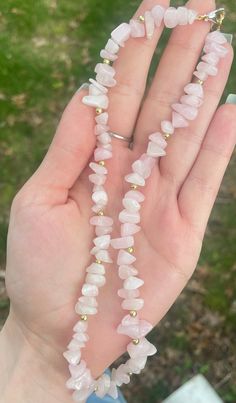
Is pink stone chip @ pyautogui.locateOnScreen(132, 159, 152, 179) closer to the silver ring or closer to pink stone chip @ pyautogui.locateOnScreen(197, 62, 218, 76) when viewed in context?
the silver ring

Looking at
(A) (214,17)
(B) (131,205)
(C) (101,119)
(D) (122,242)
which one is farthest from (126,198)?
(A) (214,17)

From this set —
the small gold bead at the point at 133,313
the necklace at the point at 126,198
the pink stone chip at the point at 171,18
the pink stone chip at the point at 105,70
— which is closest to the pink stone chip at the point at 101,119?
the necklace at the point at 126,198

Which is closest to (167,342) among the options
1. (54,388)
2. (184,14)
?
(54,388)

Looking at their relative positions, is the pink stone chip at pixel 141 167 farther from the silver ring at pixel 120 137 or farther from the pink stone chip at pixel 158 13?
the pink stone chip at pixel 158 13

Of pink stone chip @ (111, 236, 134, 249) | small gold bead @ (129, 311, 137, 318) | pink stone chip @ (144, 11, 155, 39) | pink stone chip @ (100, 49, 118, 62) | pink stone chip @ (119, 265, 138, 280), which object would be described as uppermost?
pink stone chip @ (144, 11, 155, 39)

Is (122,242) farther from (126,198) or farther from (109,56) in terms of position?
(109,56)

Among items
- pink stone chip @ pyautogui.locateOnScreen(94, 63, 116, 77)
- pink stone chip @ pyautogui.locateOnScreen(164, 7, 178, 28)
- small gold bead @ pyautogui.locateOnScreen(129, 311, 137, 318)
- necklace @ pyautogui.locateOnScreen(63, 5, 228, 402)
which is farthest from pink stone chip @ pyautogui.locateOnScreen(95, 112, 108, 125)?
small gold bead @ pyautogui.locateOnScreen(129, 311, 137, 318)
